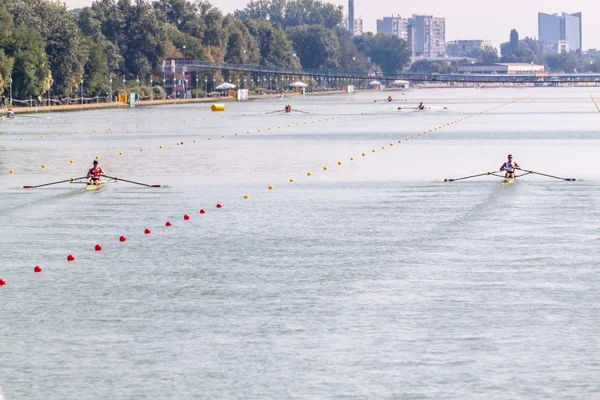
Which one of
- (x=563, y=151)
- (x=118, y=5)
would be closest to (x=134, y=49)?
(x=118, y=5)

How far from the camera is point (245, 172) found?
46.4 m

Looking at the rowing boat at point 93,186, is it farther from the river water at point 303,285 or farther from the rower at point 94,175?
the river water at point 303,285

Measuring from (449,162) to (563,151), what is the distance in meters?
9.05

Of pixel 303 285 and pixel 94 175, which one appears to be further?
pixel 94 175

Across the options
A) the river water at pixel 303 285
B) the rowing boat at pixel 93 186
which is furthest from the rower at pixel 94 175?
the river water at pixel 303 285

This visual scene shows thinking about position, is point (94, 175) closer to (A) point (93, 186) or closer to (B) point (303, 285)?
(A) point (93, 186)

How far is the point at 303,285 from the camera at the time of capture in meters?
22.5

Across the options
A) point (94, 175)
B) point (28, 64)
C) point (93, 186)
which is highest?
point (28, 64)

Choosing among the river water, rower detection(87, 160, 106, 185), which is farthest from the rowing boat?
the river water

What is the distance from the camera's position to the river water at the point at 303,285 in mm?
16078

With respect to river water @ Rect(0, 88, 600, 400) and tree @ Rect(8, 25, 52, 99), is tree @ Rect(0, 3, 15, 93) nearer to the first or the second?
tree @ Rect(8, 25, 52, 99)

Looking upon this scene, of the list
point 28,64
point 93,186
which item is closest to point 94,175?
point 93,186

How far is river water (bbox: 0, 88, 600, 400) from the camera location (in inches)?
633

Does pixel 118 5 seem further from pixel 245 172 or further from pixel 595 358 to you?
pixel 595 358
